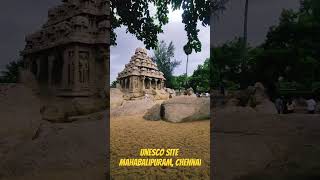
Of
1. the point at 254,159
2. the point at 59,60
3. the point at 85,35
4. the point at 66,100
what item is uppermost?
the point at 85,35

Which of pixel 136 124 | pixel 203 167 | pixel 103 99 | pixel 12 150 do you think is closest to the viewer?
pixel 203 167

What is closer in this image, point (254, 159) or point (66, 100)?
point (254, 159)

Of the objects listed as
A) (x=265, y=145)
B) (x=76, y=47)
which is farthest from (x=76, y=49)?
(x=265, y=145)

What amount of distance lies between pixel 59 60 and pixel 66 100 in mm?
1471

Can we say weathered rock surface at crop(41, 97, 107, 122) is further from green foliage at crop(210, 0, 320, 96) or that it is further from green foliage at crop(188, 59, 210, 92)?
green foliage at crop(188, 59, 210, 92)

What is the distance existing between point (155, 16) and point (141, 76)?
27.4 feet

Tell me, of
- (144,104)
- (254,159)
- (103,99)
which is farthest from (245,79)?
(254,159)

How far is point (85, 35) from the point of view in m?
9.28

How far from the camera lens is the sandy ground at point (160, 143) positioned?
15.5ft

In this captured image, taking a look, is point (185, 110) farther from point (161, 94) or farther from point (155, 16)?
point (161, 94)

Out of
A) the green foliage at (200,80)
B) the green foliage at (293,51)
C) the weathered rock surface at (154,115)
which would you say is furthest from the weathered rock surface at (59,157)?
the green foliage at (200,80)

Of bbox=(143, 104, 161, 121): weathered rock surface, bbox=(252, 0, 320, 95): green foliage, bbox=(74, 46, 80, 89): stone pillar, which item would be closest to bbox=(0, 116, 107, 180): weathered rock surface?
bbox=(143, 104, 161, 121): weathered rock surface

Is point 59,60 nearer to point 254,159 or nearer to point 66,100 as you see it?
point 66,100

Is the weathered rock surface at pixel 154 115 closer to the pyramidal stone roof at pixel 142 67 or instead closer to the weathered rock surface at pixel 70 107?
the weathered rock surface at pixel 70 107
